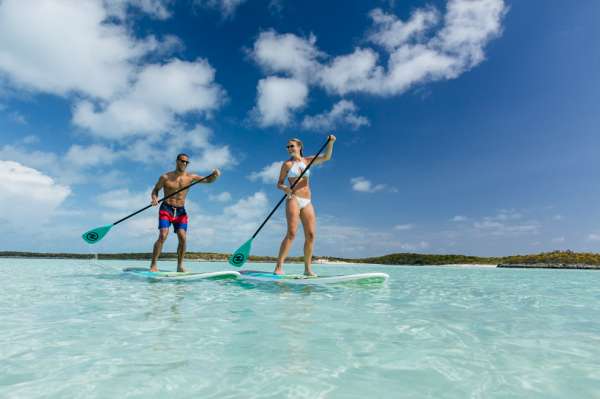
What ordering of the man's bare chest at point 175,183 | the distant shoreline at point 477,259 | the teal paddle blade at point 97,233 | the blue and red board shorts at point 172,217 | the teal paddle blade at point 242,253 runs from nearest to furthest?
1. the blue and red board shorts at point 172,217
2. the teal paddle blade at point 242,253
3. the man's bare chest at point 175,183
4. the teal paddle blade at point 97,233
5. the distant shoreline at point 477,259

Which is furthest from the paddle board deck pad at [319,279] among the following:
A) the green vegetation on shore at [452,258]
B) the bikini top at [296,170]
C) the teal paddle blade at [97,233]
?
the green vegetation on shore at [452,258]

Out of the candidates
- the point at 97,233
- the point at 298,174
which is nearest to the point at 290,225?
the point at 298,174

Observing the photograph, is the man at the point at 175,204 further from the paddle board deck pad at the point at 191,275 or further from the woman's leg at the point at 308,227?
the woman's leg at the point at 308,227

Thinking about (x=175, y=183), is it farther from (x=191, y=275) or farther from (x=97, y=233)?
(x=97, y=233)

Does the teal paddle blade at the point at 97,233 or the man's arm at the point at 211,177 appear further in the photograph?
the teal paddle blade at the point at 97,233

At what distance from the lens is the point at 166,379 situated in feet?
8.14

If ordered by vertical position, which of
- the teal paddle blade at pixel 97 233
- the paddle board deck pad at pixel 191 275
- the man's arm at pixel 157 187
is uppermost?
the man's arm at pixel 157 187

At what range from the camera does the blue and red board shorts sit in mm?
10359

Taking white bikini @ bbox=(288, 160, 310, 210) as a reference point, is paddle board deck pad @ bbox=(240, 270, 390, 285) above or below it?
below

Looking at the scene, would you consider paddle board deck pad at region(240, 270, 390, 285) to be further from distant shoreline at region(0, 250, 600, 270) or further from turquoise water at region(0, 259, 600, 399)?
distant shoreline at region(0, 250, 600, 270)

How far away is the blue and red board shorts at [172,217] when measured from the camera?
1036cm

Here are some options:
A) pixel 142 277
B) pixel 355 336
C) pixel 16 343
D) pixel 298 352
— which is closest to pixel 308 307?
pixel 355 336

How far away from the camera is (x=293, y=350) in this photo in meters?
3.17

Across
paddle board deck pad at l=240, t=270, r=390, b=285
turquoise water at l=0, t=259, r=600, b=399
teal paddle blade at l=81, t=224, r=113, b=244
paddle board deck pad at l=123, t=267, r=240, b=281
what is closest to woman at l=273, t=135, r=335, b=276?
paddle board deck pad at l=240, t=270, r=390, b=285
